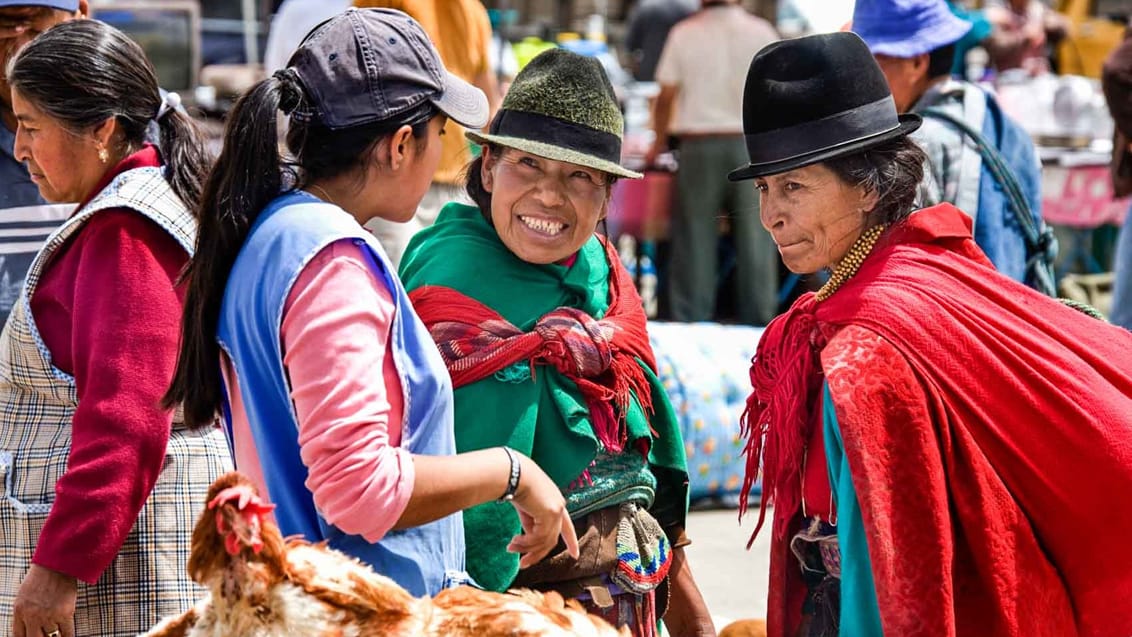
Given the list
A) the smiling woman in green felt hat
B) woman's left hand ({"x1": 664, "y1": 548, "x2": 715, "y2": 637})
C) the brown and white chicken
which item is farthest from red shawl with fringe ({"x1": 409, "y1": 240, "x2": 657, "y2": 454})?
the brown and white chicken

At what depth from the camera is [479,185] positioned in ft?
9.68

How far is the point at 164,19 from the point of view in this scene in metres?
9.25

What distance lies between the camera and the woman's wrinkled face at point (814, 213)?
95.8 inches

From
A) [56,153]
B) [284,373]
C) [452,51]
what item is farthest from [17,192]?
[452,51]

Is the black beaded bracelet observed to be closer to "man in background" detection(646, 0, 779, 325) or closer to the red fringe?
the red fringe

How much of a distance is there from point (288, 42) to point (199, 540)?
14.9 feet

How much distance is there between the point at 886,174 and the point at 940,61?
215cm

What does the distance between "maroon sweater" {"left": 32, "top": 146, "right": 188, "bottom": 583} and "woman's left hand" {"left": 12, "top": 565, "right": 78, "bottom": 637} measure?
0.03 metres

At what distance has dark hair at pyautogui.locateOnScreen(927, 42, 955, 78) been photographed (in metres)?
4.38

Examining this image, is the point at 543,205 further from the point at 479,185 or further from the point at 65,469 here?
the point at 65,469

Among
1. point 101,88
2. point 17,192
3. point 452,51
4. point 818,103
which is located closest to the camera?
point 818,103

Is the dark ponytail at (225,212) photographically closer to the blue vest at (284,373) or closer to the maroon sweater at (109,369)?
the blue vest at (284,373)

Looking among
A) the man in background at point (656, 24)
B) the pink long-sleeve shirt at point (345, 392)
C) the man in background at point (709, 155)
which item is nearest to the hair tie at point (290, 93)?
the pink long-sleeve shirt at point (345, 392)

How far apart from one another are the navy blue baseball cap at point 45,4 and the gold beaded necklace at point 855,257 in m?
2.20
